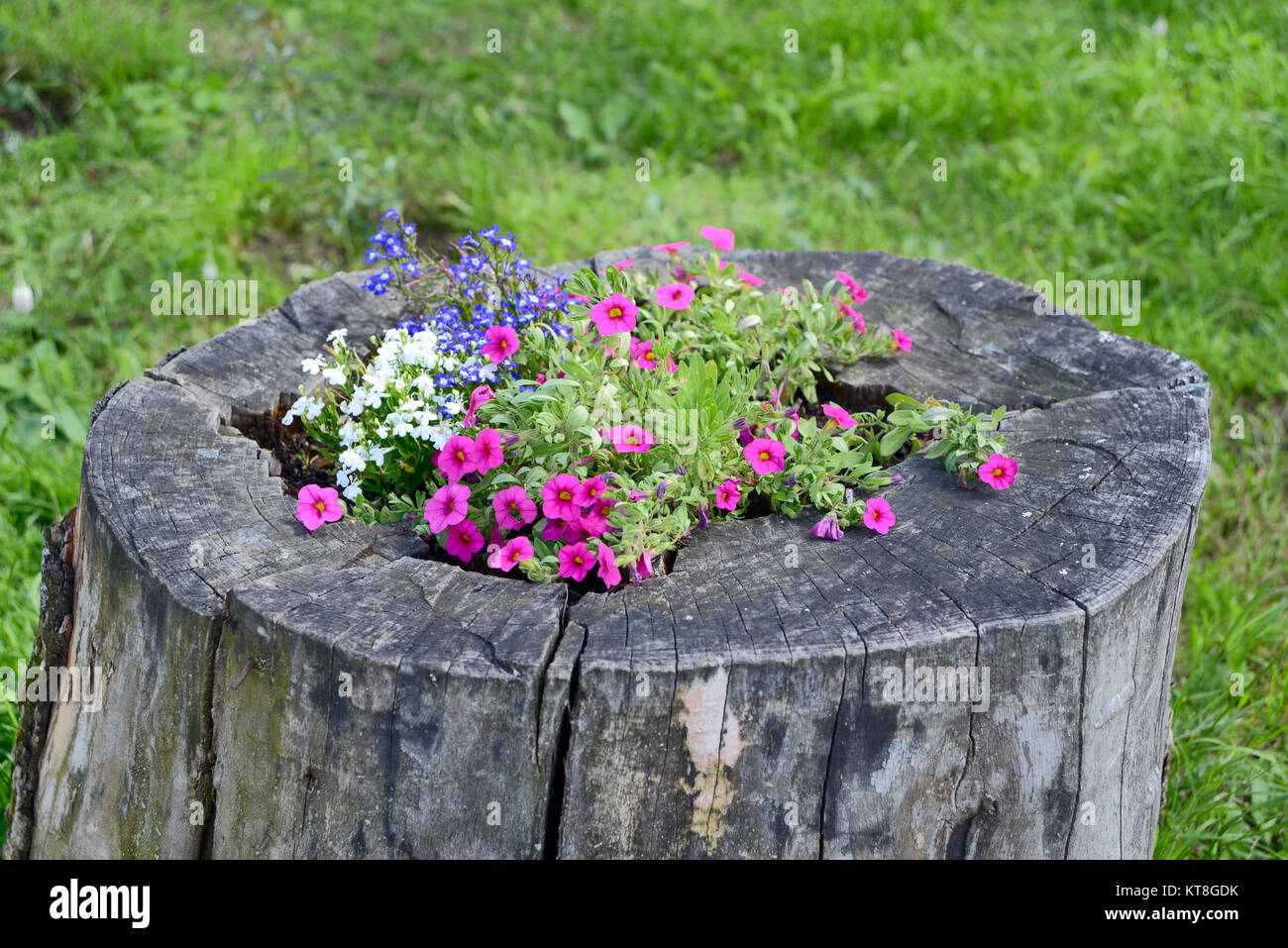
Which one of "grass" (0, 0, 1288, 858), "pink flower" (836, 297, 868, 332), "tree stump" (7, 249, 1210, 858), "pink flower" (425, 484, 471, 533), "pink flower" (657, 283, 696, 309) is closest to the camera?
"tree stump" (7, 249, 1210, 858)

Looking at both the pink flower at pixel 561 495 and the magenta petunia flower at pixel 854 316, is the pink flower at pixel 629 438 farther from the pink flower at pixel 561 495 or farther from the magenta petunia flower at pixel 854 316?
the magenta petunia flower at pixel 854 316

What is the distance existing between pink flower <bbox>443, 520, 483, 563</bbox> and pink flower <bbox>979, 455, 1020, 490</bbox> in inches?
38.0

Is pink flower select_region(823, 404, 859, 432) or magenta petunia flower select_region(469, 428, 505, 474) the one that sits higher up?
pink flower select_region(823, 404, 859, 432)

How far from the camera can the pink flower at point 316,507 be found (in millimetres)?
2098

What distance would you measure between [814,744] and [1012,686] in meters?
0.35

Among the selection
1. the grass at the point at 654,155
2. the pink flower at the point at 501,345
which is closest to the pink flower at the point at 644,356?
the pink flower at the point at 501,345

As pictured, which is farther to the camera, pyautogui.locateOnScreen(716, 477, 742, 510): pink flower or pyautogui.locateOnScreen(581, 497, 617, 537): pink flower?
pyautogui.locateOnScreen(716, 477, 742, 510): pink flower

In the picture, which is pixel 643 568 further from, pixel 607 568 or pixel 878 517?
pixel 878 517

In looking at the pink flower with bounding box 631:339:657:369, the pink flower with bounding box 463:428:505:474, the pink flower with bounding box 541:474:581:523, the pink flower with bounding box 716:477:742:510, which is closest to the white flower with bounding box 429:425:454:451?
the pink flower with bounding box 463:428:505:474

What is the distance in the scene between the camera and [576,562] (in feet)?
6.49

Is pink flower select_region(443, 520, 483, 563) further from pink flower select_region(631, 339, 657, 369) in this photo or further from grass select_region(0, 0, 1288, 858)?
grass select_region(0, 0, 1288, 858)

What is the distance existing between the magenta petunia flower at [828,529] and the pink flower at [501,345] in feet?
2.37

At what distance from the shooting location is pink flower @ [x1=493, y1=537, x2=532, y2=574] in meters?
2.01
